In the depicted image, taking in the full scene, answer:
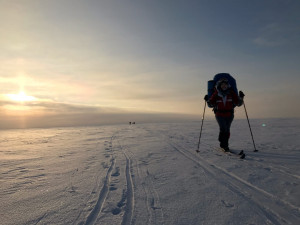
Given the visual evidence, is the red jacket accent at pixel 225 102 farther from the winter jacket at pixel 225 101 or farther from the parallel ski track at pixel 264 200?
the parallel ski track at pixel 264 200

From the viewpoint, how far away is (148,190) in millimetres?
3805

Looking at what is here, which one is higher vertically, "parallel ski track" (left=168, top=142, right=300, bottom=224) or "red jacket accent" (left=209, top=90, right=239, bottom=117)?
"red jacket accent" (left=209, top=90, right=239, bottom=117)

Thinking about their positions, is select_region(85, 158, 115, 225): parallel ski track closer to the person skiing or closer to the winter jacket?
the person skiing

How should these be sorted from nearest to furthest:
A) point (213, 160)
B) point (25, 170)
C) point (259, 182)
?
point (259, 182) → point (25, 170) → point (213, 160)

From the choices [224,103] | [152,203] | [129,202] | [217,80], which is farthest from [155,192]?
[217,80]

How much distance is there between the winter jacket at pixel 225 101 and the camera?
25.6ft

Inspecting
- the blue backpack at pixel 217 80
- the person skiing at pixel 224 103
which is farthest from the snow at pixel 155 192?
the blue backpack at pixel 217 80

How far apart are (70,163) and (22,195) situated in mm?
2469

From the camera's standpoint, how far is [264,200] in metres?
3.24

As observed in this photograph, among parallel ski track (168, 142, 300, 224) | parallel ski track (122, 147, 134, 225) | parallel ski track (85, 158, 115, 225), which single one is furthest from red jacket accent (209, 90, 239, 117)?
parallel ski track (85, 158, 115, 225)

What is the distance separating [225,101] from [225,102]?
0.04 meters

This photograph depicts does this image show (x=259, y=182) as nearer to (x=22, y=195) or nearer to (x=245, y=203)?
(x=245, y=203)

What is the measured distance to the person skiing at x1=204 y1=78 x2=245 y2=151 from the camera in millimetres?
7789

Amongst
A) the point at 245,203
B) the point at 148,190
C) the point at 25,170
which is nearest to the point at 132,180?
the point at 148,190
